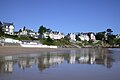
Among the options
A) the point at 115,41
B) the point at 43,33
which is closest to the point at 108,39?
the point at 115,41

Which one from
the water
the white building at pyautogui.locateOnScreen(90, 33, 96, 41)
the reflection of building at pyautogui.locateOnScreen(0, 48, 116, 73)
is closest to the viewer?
the water

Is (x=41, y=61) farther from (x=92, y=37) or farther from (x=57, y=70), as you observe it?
(x=92, y=37)

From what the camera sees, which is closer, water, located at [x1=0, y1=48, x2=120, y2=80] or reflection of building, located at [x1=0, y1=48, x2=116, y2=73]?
water, located at [x1=0, y1=48, x2=120, y2=80]

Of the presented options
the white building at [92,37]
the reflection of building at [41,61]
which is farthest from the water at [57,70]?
the white building at [92,37]

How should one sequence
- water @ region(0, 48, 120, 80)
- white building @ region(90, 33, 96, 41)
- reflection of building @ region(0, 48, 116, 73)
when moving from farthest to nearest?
white building @ region(90, 33, 96, 41)
reflection of building @ region(0, 48, 116, 73)
water @ region(0, 48, 120, 80)

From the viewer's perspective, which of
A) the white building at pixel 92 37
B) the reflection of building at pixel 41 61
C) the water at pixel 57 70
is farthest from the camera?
the white building at pixel 92 37

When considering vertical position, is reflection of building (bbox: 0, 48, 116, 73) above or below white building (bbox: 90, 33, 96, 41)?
below

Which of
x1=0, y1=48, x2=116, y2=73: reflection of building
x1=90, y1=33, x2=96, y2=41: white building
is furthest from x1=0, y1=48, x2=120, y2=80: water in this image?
x1=90, y1=33, x2=96, y2=41: white building

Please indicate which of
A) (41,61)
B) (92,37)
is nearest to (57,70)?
(41,61)

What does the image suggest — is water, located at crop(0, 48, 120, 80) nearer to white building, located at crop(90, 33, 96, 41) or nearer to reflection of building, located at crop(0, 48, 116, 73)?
reflection of building, located at crop(0, 48, 116, 73)

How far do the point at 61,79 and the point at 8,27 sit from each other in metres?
125

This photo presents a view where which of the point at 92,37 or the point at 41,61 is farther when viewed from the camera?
the point at 92,37

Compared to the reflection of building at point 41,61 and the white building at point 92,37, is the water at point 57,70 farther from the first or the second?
the white building at point 92,37

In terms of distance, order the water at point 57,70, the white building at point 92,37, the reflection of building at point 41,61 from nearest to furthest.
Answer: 1. the water at point 57,70
2. the reflection of building at point 41,61
3. the white building at point 92,37
